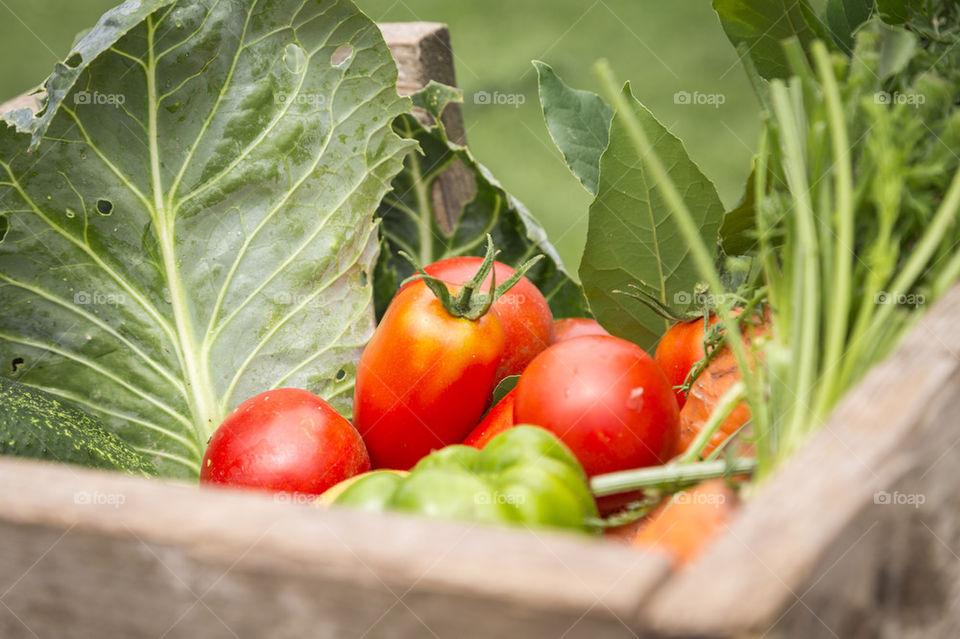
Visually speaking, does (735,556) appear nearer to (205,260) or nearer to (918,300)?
(918,300)

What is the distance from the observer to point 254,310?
123cm

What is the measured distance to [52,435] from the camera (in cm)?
90

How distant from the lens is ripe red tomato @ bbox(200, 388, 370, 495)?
3.16 feet

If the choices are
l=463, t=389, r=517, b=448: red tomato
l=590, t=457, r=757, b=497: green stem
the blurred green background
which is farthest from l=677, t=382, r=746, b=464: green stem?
the blurred green background

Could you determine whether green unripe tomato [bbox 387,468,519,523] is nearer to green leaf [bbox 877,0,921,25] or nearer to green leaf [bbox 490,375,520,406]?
green leaf [bbox 490,375,520,406]

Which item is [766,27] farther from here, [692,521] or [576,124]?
[692,521]

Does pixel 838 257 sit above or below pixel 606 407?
above

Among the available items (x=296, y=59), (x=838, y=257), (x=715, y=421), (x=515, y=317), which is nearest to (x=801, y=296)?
(x=838, y=257)

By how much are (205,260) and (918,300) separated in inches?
35.2

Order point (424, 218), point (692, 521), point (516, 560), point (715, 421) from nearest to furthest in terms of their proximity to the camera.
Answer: point (516, 560)
point (692, 521)
point (715, 421)
point (424, 218)

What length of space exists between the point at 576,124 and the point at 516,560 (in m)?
0.82

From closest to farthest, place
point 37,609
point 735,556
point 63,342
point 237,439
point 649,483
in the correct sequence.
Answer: point 735,556, point 37,609, point 649,483, point 237,439, point 63,342

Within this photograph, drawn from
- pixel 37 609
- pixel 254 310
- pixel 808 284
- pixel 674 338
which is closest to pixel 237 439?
pixel 254 310

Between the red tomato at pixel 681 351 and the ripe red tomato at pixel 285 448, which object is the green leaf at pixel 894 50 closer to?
the red tomato at pixel 681 351
